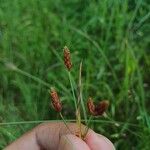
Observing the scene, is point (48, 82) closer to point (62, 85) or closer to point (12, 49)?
point (62, 85)

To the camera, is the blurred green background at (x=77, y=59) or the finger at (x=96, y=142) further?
the blurred green background at (x=77, y=59)

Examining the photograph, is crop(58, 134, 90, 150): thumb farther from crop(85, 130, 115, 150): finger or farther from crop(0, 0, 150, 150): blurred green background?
crop(0, 0, 150, 150): blurred green background

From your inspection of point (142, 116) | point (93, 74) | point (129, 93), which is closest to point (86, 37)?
point (93, 74)

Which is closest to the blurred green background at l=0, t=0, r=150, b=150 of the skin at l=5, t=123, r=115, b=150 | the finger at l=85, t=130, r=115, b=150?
the skin at l=5, t=123, r=115, b=150

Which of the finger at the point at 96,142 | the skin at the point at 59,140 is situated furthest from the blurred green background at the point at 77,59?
the finger at the point at 96,142

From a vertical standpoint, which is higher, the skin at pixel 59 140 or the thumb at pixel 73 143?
the thumb at pixel 73 143

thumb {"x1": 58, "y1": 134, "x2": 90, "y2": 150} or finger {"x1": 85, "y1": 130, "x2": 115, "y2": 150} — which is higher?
thumb {"x1": 58, "y1": 134, "x2": 90, "y2": 150}

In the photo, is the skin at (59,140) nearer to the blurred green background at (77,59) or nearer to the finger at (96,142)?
the finger at (96,142)
